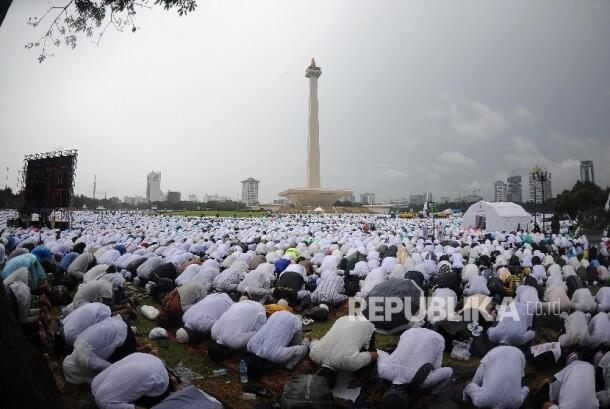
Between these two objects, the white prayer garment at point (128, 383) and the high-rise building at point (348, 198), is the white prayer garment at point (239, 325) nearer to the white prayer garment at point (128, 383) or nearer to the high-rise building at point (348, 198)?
the white prayer garment at point (128, 383)

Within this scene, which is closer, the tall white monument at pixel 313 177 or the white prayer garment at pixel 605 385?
the white prayer garment at pixel 605 385

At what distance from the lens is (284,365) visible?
412cm

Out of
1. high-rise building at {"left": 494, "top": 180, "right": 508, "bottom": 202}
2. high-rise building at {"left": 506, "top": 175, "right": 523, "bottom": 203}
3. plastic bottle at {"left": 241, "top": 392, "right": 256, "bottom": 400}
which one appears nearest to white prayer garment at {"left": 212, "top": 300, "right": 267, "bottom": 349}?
plastic bottle at {"left": 241, "top": 392, "right": 256, "bottom": 400}

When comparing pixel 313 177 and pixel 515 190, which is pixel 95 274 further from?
pixel 515 190

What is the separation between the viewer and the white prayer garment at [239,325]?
418 centimetres

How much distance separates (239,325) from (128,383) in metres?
1.44

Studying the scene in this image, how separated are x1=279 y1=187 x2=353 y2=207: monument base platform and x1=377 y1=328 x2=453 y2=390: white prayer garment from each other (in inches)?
1695

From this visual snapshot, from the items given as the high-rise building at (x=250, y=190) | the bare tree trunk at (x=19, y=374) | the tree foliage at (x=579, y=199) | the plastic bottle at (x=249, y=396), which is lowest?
the plastic bottle at (x=249, y=396)

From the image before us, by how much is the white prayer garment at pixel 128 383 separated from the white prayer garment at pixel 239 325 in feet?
4.02

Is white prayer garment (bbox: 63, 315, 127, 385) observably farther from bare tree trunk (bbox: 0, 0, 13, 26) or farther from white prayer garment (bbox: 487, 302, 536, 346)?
white prayer garment (bbox: 487, 302, 536, 346)

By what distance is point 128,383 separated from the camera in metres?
2.91

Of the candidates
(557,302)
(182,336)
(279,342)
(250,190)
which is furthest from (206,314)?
(250,190)

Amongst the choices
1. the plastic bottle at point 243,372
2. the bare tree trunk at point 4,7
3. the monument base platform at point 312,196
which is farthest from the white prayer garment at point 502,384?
the monument base platform at point 312,196

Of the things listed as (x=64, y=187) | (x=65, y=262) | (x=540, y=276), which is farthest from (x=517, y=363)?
(x=64, y=187)
